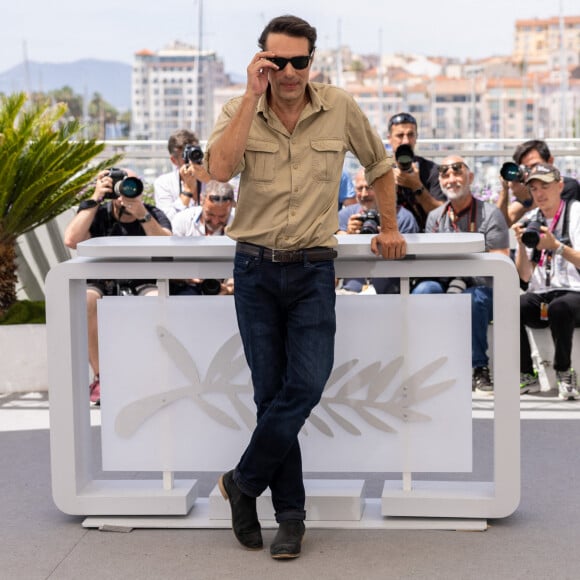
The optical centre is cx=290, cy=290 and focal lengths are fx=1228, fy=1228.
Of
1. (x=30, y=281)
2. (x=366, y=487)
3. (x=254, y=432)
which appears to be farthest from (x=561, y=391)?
(x=30, y=281)

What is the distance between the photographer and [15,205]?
912cm

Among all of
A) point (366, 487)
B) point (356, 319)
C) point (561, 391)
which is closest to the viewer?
point (356, 319)

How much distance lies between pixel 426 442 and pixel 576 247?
11.3ft

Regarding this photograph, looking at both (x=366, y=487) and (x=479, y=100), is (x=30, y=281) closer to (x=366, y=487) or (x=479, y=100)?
(x=366, y=487)

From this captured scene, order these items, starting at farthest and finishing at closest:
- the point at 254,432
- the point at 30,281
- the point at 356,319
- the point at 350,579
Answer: the point at 30,281 < the point at 356,319 < the point at 254,432 < the point at 350,579

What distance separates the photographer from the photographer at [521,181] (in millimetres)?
8695

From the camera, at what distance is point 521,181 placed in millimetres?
8742

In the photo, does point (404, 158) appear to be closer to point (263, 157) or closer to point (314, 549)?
point (263, 157)

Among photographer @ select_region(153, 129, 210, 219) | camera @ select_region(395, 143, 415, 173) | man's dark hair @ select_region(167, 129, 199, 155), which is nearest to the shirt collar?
camera @ select_region(395, 143, 415, 173)

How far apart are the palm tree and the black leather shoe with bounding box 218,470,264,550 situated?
15.4 ft

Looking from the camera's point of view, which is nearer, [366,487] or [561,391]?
[366,487]

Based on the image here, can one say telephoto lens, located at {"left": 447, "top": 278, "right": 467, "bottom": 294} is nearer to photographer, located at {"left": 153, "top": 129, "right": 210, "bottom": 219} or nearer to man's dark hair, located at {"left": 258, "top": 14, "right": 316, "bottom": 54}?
photographer, located at {"left": 153, "top": 129, "right": 210, "bottom": 219}

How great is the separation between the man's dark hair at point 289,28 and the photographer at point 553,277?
3.60 meters

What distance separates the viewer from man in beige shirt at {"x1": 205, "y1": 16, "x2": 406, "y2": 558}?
14.7 ft
